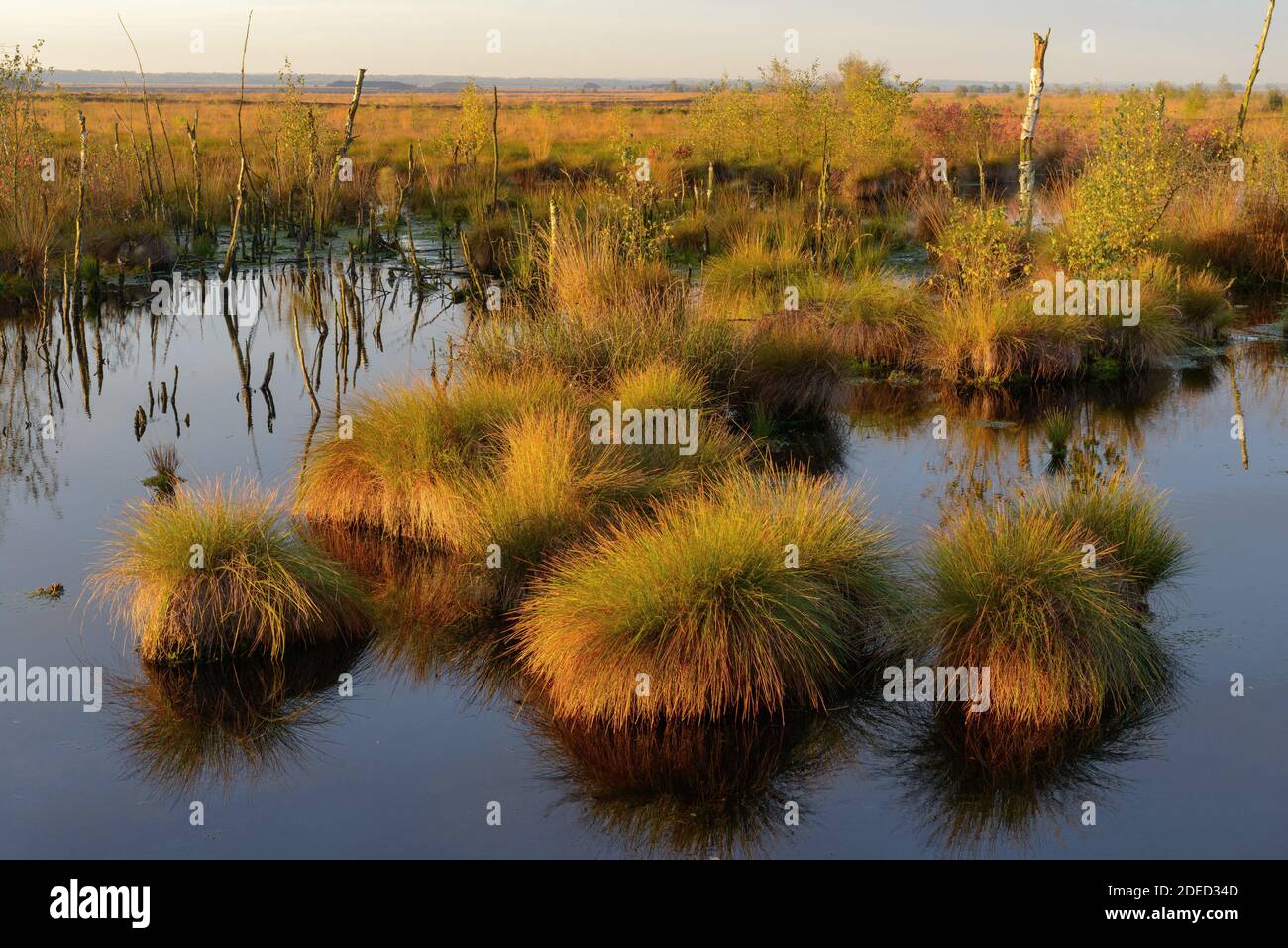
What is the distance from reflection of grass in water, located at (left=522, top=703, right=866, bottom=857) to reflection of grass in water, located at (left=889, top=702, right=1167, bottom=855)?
0.42 m

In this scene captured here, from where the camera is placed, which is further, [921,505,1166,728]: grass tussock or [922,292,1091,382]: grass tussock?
[922,292,1091,382]: grass tussock

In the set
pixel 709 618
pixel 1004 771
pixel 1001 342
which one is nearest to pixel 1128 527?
pixel 1004 771

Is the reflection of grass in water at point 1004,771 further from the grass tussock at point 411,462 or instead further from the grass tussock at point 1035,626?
the grass tussock at point 411,462

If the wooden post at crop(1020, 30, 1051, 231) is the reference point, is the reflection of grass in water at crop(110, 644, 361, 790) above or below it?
below

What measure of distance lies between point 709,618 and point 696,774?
848 mm

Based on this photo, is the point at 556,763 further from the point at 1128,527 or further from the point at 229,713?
the point at 1128,527

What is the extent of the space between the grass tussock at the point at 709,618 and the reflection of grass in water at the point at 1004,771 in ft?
2.25

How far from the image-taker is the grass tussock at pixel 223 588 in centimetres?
735

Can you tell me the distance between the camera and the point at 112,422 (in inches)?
490

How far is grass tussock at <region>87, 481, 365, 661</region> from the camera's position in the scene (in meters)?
7.35

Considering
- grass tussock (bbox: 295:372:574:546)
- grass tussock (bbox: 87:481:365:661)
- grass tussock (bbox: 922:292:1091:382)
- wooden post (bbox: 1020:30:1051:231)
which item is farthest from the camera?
wooden post (bbox: 1020:30:1051:231)

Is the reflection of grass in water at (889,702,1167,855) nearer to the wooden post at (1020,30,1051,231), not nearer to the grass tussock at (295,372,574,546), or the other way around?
the grass tussock at (295,372,574,546)

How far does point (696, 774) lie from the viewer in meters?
6.09

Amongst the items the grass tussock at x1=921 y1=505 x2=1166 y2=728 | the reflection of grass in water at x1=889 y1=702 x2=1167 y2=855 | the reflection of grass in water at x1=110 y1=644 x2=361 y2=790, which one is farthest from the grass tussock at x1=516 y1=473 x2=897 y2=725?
the reflection of grass in water at x1=110 y1=644 x2=361 y2=790
